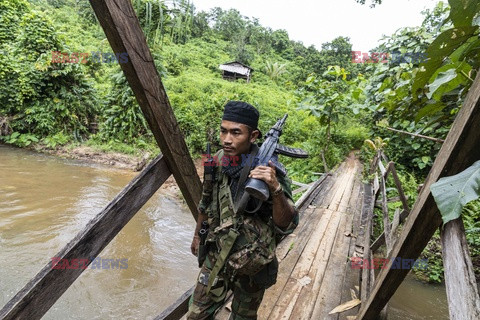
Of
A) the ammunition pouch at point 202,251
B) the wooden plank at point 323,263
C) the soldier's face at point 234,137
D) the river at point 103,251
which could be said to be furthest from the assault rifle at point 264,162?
the river at point 103,251

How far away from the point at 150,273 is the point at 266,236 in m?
4.21

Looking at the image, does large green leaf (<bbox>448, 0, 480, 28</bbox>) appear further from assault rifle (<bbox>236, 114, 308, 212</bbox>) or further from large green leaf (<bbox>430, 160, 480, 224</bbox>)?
assault rifle (<bbox>236, 114, 308, 212</bbox>)

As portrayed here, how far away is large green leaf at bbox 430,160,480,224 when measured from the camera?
0.78 metres

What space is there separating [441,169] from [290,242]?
2.82m

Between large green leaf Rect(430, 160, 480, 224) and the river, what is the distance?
4.06 m

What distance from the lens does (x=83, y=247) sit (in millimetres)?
1395

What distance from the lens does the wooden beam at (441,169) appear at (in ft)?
3.11

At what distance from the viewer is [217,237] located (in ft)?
5.38

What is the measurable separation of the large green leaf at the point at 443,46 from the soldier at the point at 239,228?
858mm

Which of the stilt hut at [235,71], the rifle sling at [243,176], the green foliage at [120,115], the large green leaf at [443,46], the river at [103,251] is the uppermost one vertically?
the stilt hut at [235,71]

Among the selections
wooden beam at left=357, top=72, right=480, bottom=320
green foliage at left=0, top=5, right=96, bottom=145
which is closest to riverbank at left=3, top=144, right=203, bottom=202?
green foliage at left=0, top=5, right=96, bottom=145

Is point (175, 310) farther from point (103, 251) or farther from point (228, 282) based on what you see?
point (103, 251)

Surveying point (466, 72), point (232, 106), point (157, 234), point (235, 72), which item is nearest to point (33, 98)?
point (157, 234)

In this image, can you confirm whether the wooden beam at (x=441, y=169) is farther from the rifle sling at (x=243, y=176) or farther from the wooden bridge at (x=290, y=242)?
the rifle sling at (x=243, y=176)
